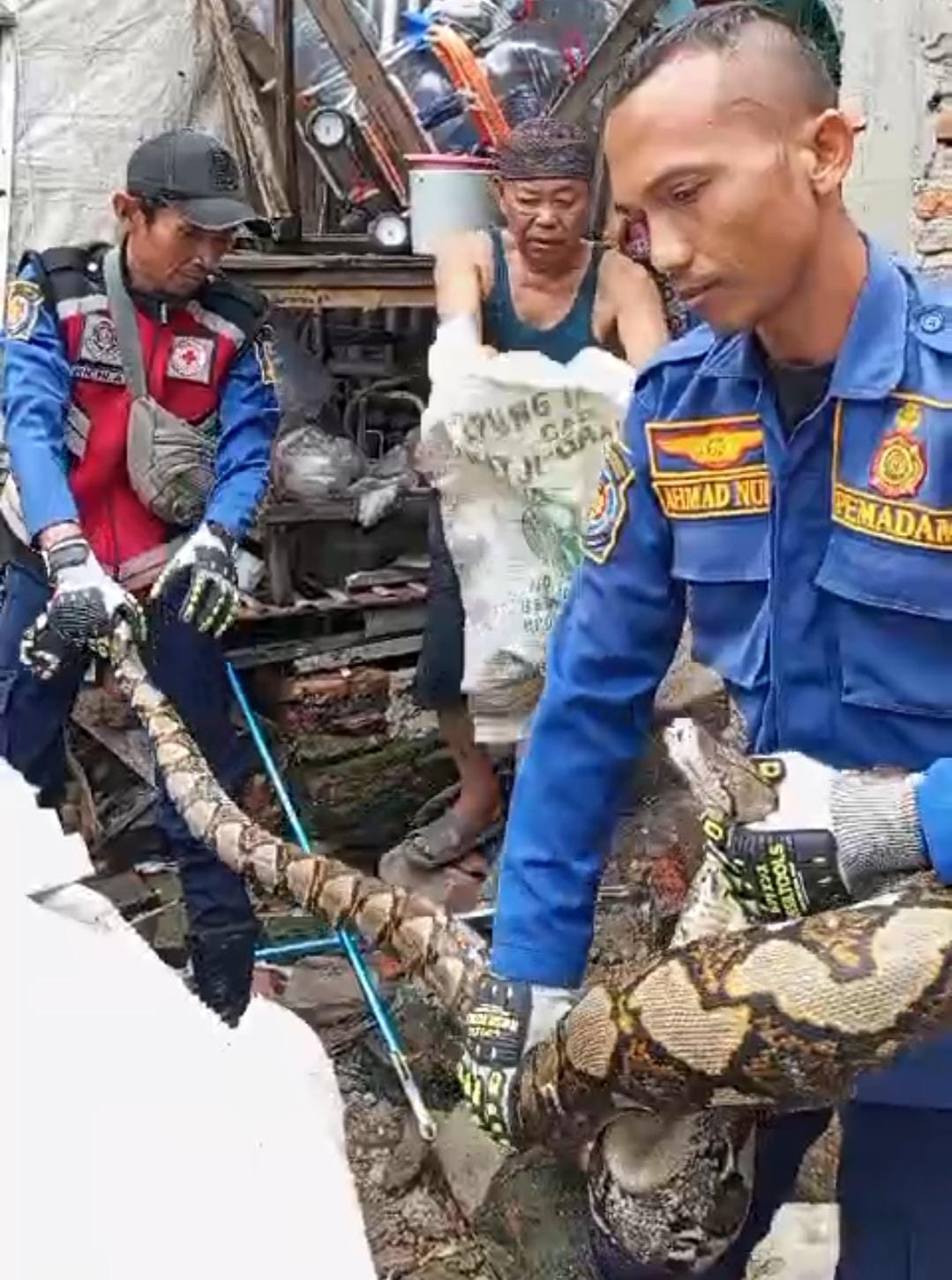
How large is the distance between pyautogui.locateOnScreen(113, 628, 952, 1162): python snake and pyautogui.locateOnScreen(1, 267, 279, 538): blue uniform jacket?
2313 mm

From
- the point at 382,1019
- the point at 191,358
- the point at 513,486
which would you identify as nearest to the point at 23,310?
the point at 191,358

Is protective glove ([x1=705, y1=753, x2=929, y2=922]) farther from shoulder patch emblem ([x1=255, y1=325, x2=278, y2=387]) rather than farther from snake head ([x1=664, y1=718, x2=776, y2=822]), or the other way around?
shoulder patch emblem ([x1=255, y1=325, x2=278, y2=387])

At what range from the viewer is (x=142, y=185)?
423 cm

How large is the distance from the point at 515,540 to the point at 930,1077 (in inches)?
93.5

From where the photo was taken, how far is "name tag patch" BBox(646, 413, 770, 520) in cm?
217

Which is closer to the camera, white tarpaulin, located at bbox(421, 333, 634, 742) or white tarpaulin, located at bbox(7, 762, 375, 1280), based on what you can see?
white tarpaulin, located at bbox(7, 762, 375, 1280)

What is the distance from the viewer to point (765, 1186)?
250 centimetres

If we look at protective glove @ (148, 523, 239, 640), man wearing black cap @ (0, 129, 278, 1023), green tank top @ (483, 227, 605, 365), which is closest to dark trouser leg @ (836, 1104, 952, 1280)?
man wearing black cap @ (0, 129, 278, 1023)

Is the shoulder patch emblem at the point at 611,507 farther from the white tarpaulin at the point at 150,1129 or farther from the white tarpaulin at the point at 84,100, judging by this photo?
the white tarpaulin at the point at 84,100

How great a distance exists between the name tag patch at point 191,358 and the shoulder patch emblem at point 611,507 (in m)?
2.25

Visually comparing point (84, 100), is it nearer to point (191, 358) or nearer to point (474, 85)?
point (474, 85)

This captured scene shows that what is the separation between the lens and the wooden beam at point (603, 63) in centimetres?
597

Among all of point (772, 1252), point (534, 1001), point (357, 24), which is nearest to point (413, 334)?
point (357, 24)

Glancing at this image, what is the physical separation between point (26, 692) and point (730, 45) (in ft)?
9.39
